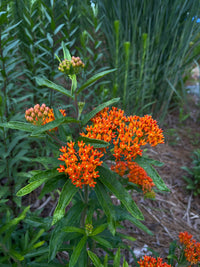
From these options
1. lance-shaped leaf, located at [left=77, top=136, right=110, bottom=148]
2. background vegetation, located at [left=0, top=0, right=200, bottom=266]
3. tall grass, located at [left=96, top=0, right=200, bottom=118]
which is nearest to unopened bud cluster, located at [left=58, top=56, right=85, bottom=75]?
lance-shaped leaf, located at [left=77, top=136, right=110, bottom=148]

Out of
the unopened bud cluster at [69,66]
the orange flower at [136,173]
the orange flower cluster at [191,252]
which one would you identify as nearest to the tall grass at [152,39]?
the orange flower at [136,173]

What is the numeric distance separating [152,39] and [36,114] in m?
2.64

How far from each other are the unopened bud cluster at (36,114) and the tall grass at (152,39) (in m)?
1.84

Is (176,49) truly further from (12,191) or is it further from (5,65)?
(12,191)

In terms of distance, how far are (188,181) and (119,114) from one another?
7.28ft

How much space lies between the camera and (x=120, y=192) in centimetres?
127

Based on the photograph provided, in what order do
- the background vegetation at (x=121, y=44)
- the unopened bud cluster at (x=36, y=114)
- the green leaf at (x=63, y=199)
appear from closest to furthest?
the green leaf at (x=63, y=199)
the unopened bud cluster at (x=36, y=114)
the background vegetation at (x=121, y=44)

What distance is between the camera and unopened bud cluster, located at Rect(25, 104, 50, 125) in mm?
1434

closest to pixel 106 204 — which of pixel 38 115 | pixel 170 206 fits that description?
pixel 38 115

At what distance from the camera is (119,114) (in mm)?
1492

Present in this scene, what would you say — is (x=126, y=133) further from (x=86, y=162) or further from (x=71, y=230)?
(x=71, y=230)

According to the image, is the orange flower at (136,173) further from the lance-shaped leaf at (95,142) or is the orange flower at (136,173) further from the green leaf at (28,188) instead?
the green leaf at (28,188)

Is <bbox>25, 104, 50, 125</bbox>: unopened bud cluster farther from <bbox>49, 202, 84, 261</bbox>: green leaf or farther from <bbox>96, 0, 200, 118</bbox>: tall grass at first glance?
<bbox>96, 0, 200, 118</bbox>: tall grass

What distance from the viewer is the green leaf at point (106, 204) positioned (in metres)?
1.26
